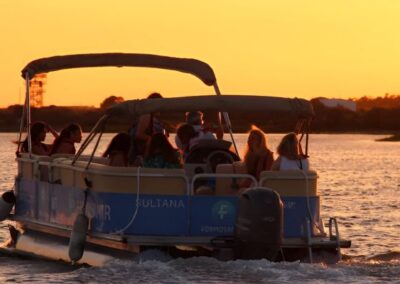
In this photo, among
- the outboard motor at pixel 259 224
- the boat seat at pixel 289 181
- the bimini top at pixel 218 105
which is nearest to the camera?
the outboard motor at pixel 259 224

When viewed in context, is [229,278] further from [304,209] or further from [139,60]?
[139,60]

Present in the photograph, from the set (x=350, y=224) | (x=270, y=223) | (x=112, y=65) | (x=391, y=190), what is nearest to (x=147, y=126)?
(x=112, y=65)

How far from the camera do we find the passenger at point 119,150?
17141mm

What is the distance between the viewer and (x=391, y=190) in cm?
4469

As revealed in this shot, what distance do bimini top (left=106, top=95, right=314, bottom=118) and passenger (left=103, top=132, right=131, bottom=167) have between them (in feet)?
4.00

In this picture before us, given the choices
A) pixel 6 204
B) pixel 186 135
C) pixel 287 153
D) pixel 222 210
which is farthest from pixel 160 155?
pixel 6 204

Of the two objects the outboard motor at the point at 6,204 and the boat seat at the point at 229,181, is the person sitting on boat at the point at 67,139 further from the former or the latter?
the boat seat at the point at 229,181

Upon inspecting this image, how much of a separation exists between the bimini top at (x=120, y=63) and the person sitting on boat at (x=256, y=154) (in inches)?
146

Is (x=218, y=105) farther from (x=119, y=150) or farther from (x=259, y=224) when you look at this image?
(x=119, y=150)

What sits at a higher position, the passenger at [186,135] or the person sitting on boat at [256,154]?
the passenger at [186,135]

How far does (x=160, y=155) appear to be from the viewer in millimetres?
16453

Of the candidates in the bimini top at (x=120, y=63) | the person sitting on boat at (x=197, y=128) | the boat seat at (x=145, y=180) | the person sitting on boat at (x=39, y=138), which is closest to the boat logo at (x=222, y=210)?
the boat seat at (x=145, y=180)

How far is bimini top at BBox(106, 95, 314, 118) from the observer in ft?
51.7

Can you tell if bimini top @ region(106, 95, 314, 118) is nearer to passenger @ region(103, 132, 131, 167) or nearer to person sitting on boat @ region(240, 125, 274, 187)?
person sitting on boat @ region(240, 125, 274, 187)
